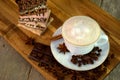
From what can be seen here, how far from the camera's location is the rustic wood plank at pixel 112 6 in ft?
4.77

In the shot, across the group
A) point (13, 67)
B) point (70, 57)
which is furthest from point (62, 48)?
point (13, 67)

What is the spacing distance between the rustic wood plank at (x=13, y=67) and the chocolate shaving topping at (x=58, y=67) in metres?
0.23

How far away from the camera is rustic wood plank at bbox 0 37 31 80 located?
1.27 m

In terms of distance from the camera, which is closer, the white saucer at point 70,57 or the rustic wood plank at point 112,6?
the white saucer at point 70,57

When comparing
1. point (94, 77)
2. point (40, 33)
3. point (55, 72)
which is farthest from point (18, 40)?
point (94, 77)

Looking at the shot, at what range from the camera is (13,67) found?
128cm

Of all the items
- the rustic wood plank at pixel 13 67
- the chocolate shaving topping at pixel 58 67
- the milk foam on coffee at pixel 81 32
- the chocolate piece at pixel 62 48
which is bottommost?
the rustic wood plank at pixel 13 67

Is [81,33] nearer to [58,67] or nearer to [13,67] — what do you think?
[58,67]

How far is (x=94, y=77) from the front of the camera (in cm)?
101

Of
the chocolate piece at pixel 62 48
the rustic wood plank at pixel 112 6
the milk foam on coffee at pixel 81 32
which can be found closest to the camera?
the milk foam on coffee at pixel 81 32

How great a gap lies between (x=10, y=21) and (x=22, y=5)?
9 centimetres

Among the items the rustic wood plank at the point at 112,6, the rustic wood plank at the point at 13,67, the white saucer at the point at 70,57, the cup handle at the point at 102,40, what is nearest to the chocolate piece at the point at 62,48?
the white saucer at the point at 70,57

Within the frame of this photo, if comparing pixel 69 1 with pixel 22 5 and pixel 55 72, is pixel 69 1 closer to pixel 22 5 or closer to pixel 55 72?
pixel 22 5

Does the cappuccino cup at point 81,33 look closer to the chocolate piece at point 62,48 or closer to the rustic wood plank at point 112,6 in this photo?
the chocolate piece at point 62,48
